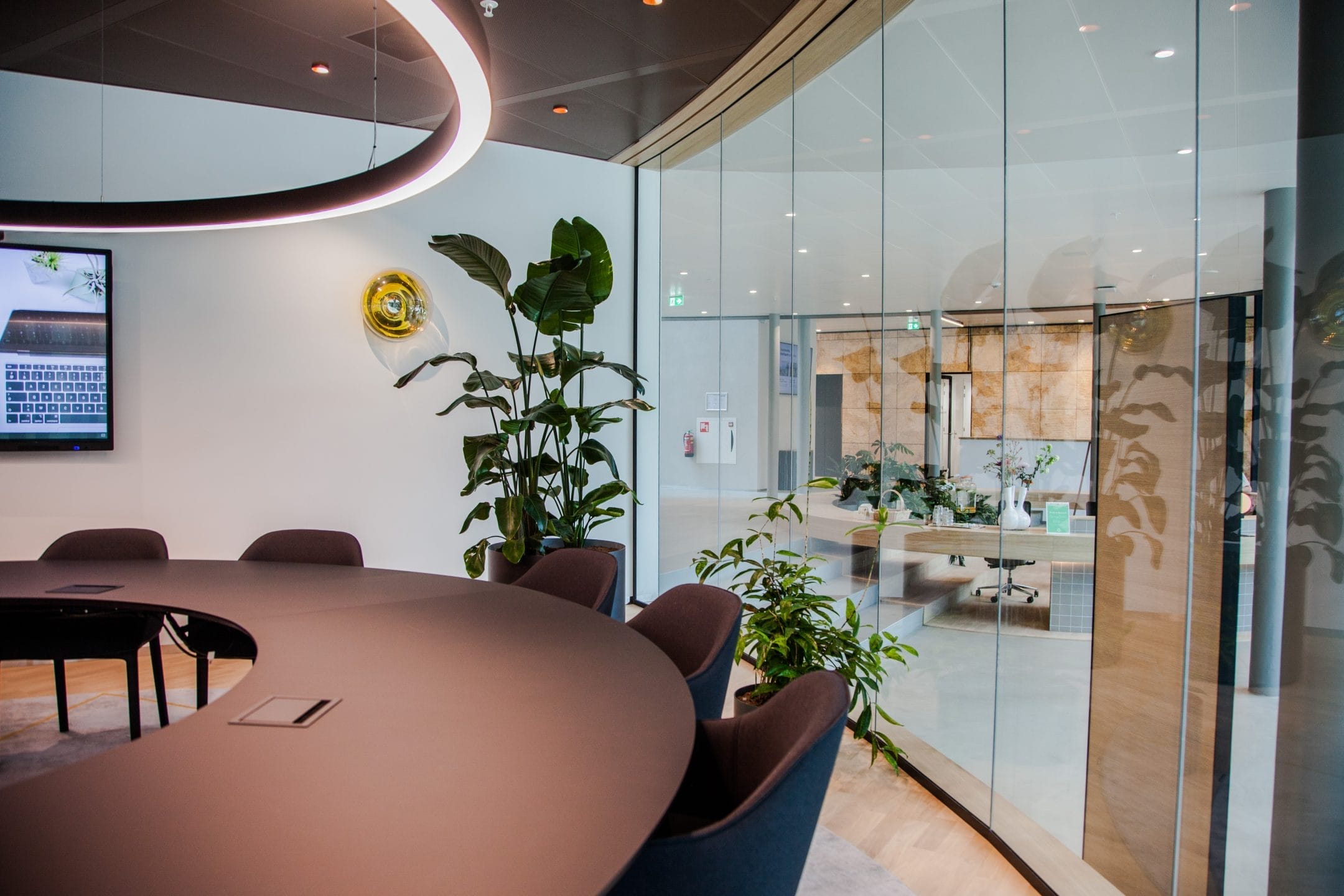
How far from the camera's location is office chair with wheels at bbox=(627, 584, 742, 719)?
2090mm

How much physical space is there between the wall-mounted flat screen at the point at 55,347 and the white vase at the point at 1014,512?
14.8 ft

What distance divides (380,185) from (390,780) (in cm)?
198

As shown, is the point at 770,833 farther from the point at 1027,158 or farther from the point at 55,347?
the point at 55,347

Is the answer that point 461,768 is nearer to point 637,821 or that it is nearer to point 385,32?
point 637,821

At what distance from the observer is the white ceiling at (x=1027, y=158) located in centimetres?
178

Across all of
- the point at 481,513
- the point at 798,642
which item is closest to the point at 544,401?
the point at 481,513

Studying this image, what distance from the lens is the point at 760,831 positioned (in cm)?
126

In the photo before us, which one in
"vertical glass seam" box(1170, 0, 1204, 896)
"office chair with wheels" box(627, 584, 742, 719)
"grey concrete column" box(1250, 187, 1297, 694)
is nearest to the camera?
"grey concrete column" box(1250, 187, 1297, 694)

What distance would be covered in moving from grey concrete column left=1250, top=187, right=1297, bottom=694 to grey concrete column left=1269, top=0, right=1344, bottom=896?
0.07ft

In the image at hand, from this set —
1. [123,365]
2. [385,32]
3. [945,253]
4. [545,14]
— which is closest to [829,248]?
[945,253]

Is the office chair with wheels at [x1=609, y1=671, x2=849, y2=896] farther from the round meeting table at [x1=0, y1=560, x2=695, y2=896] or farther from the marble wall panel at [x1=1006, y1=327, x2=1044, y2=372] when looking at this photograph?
the marble wall panel at [x1=1006, y1=327, x2=1044, y2=372]

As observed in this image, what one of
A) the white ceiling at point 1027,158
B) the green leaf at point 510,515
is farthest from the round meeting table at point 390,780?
the green leaf at point 510,515

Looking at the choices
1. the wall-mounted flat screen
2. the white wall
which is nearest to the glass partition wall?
the white wall

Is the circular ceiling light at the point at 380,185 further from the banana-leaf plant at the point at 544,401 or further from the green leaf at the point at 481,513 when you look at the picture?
the green leaf at the point at 481,513
